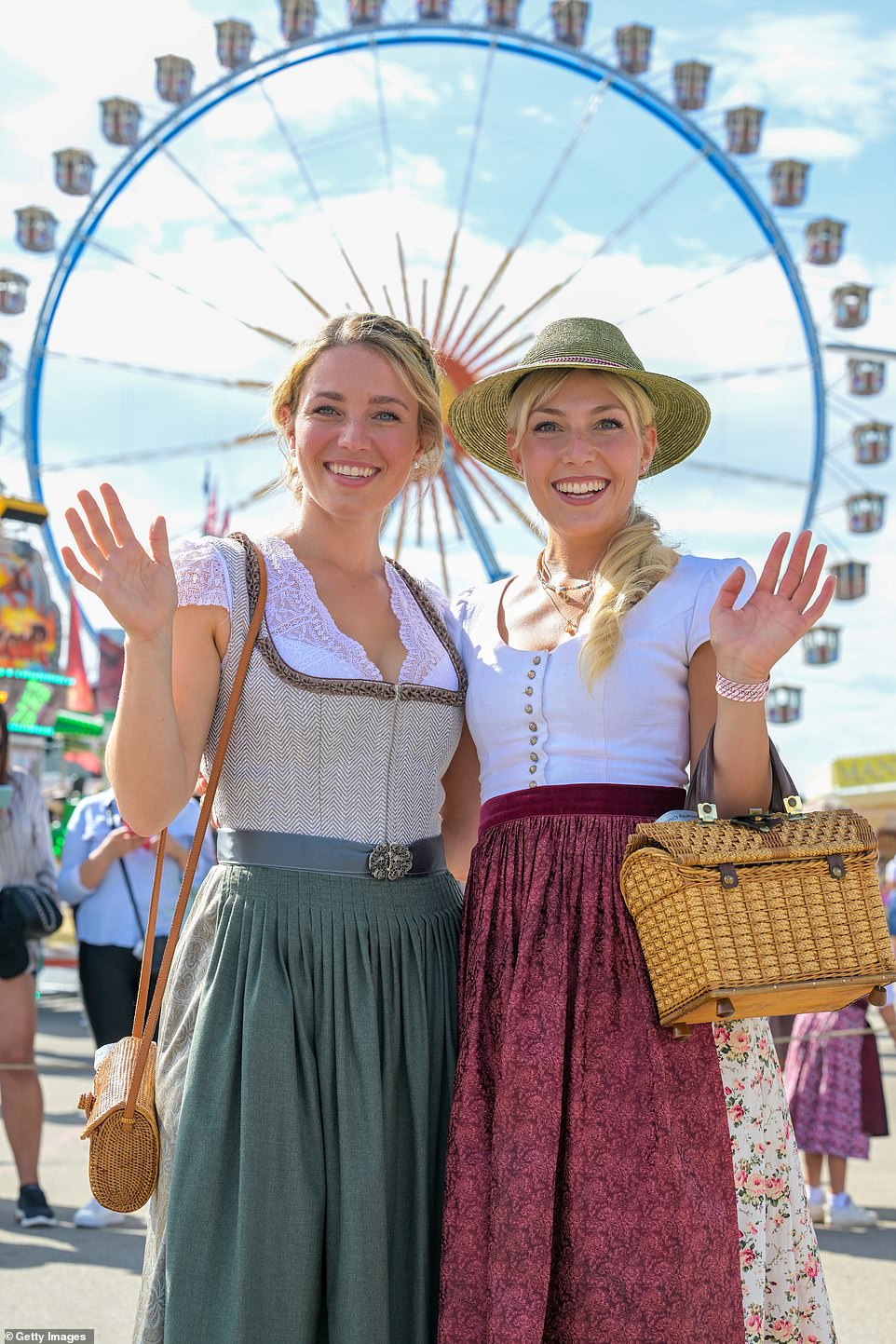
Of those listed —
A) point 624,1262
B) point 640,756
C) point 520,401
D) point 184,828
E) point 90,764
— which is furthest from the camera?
point 90,764

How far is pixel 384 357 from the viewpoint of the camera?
8.88 ft

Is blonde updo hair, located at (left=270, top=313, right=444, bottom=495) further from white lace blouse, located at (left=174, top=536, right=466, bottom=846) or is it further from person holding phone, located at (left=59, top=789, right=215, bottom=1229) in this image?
person holding phone, located at (left=59, top=789, right=215, bottom=1229)

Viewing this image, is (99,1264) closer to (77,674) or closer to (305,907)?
(305,907)

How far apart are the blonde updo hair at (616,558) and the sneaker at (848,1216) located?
13.8ft

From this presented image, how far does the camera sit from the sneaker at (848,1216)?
5.91 metres

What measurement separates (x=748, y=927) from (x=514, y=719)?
59 centimetres

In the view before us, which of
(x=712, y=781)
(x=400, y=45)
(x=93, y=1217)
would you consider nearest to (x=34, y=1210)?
(x=93, y=1217)

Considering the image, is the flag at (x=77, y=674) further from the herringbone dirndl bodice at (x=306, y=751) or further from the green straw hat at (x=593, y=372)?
the herringbone dirndl bodice at (x=306, y=751)

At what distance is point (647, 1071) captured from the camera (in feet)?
7.37

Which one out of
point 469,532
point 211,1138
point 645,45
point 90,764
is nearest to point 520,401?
point 211,1138

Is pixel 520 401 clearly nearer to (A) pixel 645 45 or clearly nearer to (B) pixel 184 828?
(B) pixel 184 828

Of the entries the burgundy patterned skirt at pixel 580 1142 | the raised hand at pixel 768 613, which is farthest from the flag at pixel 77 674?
the raised hand at pixel 768 613

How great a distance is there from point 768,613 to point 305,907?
0.89 meters

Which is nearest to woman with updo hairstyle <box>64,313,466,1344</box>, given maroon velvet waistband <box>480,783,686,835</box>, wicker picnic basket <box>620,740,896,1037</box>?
maroon velvet waistband <box>480,783,686,835</box>
